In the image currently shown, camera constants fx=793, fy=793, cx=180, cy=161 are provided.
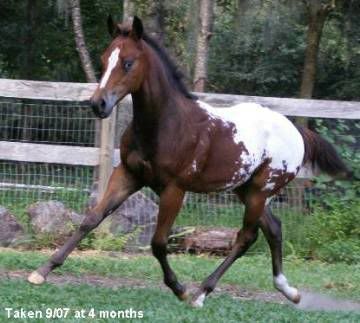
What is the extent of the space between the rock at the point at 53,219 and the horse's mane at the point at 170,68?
3.53 m

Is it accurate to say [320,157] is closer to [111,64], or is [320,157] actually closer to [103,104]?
[111,64]

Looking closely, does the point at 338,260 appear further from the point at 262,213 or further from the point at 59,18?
the point at 59,18

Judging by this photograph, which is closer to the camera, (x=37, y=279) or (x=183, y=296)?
(x=37, y=279)

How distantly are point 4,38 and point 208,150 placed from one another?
16.5 meters

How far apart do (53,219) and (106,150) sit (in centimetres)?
107

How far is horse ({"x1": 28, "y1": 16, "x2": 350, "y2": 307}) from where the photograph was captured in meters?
5.93

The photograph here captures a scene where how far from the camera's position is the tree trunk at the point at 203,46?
1248 centimetres

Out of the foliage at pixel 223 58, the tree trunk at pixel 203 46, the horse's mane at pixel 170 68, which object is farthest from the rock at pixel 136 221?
the foliage at pixel 223 58

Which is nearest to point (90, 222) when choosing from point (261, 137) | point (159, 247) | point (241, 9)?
point (159, 247)

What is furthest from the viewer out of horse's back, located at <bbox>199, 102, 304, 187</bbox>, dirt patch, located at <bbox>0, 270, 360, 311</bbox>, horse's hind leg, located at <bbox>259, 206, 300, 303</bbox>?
dirt patch, located at <bbox>0, 270, 360, 311</bbox>

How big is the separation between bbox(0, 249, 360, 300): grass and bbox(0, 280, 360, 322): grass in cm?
105

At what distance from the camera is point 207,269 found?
8.49m

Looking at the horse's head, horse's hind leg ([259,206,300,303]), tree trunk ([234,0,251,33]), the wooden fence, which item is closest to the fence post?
the wooden fence

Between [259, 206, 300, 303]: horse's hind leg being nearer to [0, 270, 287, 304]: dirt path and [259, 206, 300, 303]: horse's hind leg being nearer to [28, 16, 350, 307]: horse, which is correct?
[28, 16, 350, 307]: horse
